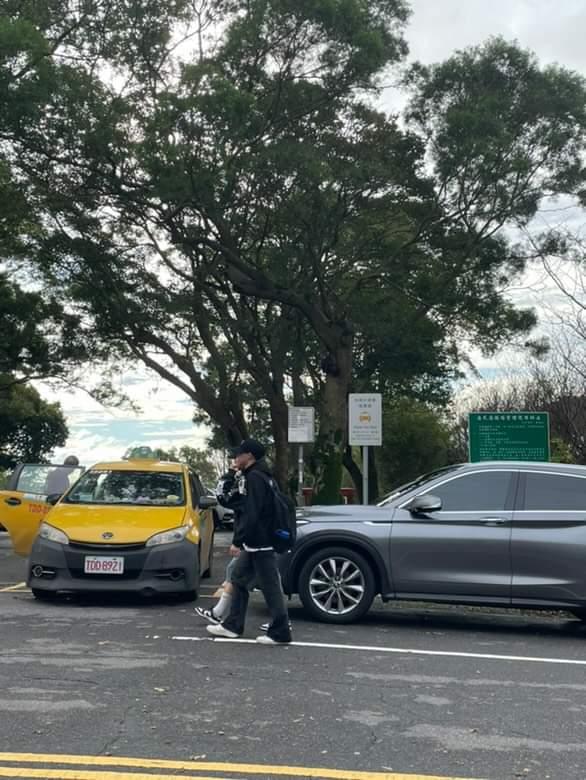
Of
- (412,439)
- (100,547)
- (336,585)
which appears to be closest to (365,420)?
(336,585)

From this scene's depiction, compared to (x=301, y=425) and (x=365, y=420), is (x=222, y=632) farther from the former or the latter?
(x=301, y=425)

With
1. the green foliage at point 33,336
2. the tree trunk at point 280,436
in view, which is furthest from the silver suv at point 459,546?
the green foliage at point 33,336

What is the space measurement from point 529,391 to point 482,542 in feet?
56.4

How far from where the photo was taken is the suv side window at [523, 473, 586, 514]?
910 centimetres

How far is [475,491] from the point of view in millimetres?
9258

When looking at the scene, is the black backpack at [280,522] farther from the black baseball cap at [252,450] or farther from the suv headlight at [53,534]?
the suv headlight at [53,534]

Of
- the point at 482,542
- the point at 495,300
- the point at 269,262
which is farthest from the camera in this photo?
the point at 495,300

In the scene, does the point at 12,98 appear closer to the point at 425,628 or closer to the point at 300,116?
the point at 300,116

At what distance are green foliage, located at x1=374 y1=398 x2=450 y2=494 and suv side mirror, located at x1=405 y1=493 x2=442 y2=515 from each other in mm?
26852

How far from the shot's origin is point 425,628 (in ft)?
30.3

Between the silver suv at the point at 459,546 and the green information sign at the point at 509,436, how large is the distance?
18.6 feet

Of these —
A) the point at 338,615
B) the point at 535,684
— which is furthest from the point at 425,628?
the point at 535,684

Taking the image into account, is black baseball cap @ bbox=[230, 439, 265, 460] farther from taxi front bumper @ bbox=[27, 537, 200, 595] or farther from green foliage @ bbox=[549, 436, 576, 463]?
green foliage @ bbox=[549, 436, 576, 463]

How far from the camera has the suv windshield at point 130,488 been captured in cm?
1076
